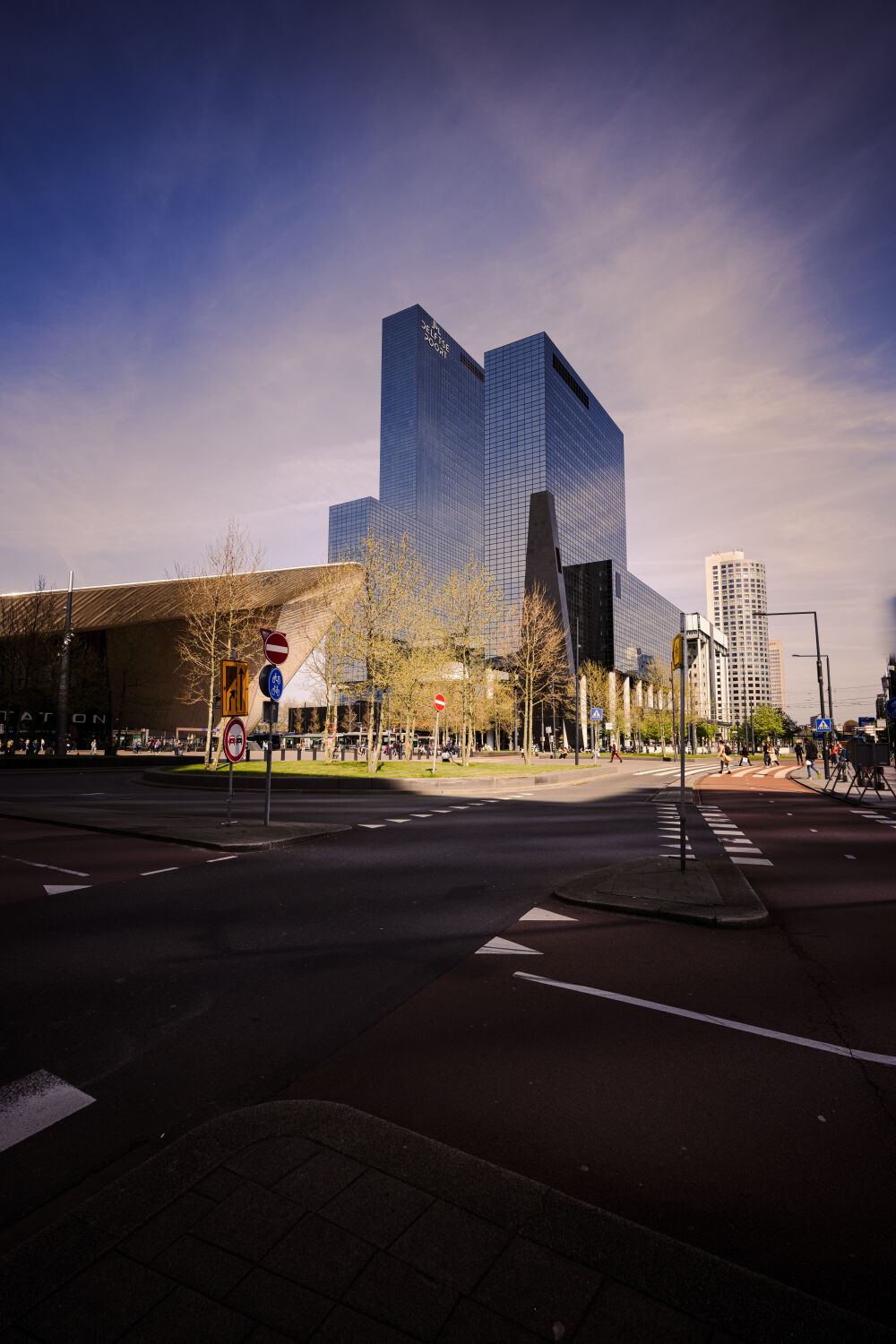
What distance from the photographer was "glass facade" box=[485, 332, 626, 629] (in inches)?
5802

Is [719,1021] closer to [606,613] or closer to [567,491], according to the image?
[606,613]

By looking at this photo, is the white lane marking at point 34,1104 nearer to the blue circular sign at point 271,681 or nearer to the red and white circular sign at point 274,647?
the blue circular sign at point 271,681

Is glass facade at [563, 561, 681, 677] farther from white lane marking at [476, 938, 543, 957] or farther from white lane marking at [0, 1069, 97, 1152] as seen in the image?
white lane marking at [0, 1069, 97, 1152]

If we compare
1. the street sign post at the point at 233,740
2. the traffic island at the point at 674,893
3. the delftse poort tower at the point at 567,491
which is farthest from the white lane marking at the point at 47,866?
the delftse poort tower at the point at 567,491

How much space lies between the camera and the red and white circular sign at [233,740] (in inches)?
479

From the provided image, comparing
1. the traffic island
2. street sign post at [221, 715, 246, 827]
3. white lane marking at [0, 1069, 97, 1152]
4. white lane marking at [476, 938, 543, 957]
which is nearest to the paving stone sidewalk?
white lane marking at [0, 1069, 97, 1152]

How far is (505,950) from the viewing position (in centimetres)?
559

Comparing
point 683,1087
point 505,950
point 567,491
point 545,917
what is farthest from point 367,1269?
point 567,491

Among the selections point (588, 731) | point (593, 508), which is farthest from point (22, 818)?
point (593, 508)

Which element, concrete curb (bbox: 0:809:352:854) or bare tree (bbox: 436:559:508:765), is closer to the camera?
concrete curb (bbox: 0:809:352:854)

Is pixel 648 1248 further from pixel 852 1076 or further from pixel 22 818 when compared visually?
pixel 22 818

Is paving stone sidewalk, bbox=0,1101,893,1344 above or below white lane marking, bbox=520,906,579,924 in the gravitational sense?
above

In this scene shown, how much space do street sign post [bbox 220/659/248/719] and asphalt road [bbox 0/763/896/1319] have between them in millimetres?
4827

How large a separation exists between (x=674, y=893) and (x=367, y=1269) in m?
5.94
